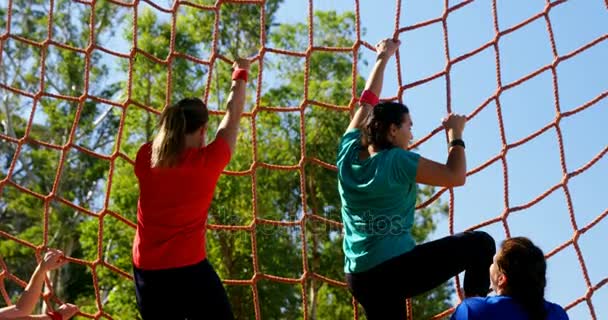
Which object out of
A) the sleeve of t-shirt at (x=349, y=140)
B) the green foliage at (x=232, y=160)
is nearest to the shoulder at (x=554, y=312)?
the sleeve of t-shirt at (x=349, y=140)

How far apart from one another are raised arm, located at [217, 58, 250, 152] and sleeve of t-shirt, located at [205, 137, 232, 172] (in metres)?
0.02

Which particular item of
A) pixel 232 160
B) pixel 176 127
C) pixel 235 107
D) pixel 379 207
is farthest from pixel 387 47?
pixel 232 160

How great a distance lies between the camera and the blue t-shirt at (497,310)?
2201mm

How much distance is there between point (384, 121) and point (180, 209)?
0.58 metres

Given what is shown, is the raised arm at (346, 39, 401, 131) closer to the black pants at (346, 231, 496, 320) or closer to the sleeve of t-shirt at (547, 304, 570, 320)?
the black pants at (346, 231, 496, 320)

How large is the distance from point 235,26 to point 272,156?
148cm

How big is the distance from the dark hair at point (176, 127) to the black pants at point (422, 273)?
22.6 inches

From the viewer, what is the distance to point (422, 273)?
2.34 m

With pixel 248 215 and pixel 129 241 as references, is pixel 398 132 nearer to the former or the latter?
pixel 248 215

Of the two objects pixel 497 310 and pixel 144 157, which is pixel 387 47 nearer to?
pixel 144 157

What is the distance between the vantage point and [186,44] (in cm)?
1032

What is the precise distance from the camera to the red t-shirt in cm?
246

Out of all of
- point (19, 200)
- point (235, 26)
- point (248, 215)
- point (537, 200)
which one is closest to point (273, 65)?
point (235, 26)

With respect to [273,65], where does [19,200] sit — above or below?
below
